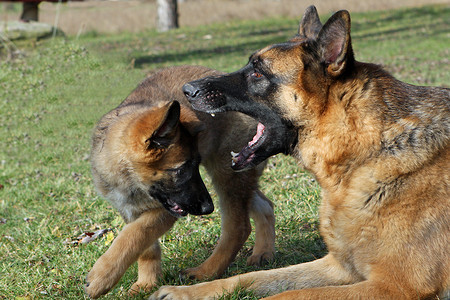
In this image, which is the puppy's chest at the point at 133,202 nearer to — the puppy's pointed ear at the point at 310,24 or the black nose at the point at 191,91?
the black nose at the point at 191,91

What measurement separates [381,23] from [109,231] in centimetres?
2044


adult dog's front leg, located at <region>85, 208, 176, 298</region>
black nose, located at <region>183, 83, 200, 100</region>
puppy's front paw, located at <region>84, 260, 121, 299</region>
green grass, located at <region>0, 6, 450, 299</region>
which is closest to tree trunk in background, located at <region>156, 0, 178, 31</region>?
green grass, located at <region>0, 6, 450, 299</region>

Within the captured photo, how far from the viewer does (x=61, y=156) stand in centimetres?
912

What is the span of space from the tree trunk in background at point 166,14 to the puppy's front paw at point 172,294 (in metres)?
20.0

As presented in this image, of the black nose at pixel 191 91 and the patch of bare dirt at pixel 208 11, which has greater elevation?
the black nose at pixel 191 91

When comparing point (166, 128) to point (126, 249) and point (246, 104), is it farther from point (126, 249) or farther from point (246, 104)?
point (126, 249)

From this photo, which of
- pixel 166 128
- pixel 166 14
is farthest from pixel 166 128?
pixel 166 14

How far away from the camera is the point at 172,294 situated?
3.99 m

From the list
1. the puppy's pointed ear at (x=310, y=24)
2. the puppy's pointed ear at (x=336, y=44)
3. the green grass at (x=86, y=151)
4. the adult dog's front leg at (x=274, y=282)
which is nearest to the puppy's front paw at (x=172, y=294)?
the adult dog's front leg at (x=274, y=282)

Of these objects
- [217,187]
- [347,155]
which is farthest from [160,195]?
[347,155]

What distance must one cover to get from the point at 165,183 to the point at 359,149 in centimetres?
181

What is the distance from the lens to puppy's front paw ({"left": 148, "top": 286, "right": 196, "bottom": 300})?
3.95 m

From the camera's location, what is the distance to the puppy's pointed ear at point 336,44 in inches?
132

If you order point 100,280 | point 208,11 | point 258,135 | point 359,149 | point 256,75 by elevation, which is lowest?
point 100,280
